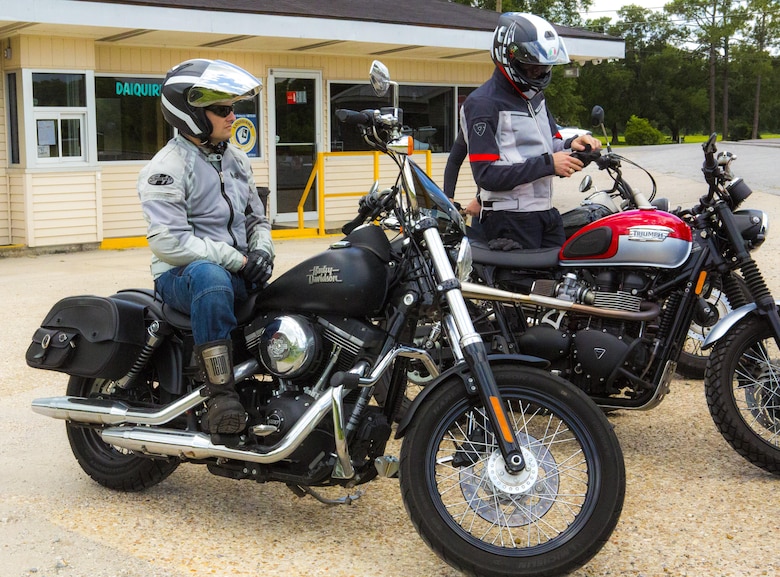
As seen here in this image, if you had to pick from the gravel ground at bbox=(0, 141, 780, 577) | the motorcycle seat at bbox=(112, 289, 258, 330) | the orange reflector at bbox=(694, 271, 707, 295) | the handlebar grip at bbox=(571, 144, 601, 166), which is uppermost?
the handlebar grip at bbox=(571, 144, 601, 166)

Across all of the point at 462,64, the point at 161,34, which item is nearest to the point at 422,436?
the point at 161,34

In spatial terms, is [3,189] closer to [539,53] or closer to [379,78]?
[539,53]

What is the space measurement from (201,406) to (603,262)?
6.39 feet

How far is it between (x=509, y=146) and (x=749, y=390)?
1611mm

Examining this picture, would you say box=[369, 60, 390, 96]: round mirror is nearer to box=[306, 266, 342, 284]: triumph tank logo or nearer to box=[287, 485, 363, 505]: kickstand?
box=[306, 266, 342, 284]: triumph tank logo

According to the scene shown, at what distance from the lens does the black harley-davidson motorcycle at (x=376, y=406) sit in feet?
11.1

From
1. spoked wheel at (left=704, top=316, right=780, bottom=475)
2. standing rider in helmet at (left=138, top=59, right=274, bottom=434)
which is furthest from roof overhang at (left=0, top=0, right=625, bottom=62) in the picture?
spoked wheel at (left=704, top=316, right=780, bottom=475)

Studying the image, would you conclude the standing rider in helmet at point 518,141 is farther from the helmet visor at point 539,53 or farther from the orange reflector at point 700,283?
the orange reflector at point 700,283

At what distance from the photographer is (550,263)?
4816 mm

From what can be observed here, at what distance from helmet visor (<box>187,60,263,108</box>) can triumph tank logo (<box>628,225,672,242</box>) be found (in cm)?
186

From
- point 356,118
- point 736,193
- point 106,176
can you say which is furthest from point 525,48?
point 106,176

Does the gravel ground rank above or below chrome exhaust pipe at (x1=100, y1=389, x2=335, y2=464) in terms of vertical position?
below

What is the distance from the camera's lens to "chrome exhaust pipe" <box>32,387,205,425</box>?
4.03 meters

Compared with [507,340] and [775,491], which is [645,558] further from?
[507,340]
